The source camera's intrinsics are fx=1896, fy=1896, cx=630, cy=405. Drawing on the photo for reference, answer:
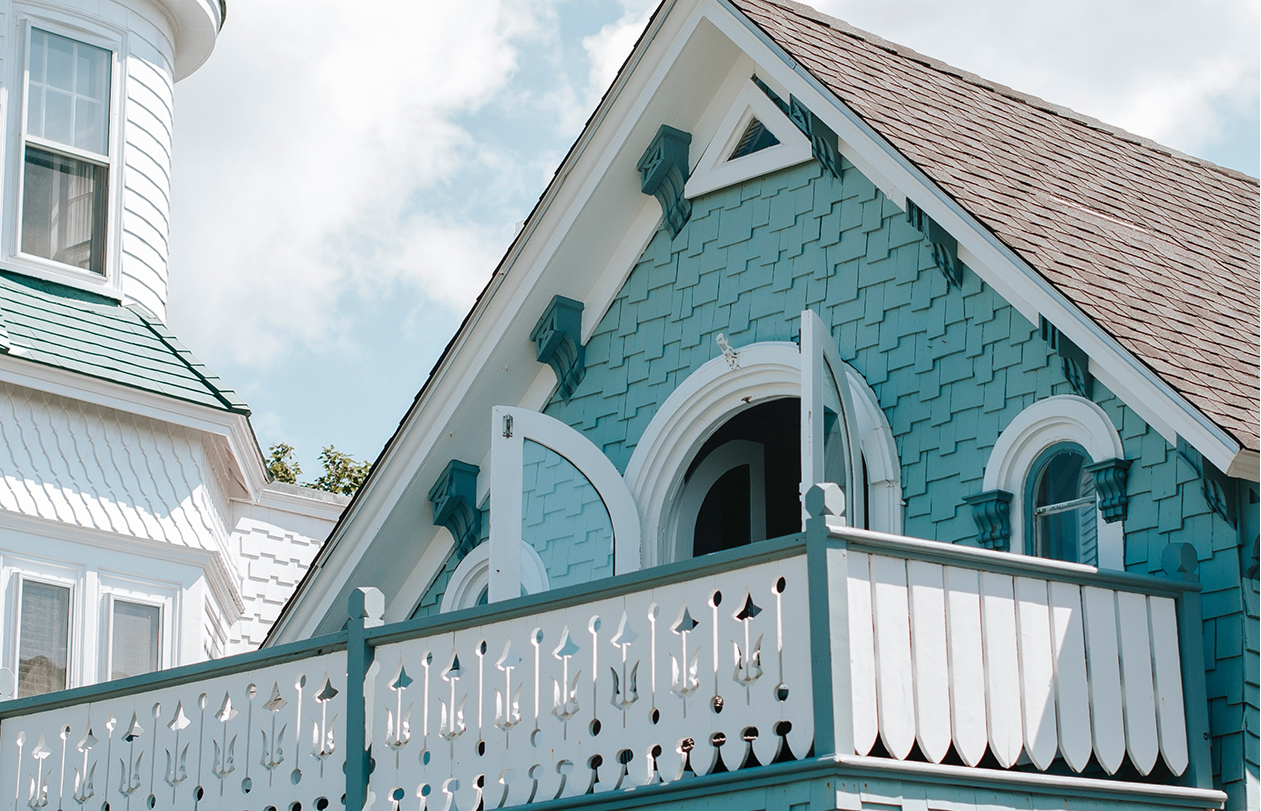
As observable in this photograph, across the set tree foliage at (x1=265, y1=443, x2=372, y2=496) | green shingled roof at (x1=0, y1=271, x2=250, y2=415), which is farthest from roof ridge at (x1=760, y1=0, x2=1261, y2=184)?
tree foliage at (x1=265, y1=443, x2=372, y2=496)

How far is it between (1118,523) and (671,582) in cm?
226

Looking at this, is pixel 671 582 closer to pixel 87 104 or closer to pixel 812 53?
pixel 812 53

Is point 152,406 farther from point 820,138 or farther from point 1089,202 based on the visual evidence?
point 1089,202

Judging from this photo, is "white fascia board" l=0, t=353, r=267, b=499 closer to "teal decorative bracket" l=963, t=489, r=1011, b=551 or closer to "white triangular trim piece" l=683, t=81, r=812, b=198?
"white triangular trim piece" l=683, t=81, r=812, b=198

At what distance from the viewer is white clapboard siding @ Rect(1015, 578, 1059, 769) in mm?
7281

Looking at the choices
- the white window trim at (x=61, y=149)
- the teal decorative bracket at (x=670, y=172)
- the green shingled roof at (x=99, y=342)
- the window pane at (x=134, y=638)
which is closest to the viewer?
the teal decorative bracket at (x=670, y=172)

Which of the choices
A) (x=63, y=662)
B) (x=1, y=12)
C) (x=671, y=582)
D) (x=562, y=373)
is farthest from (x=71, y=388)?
(x=671, y=582)

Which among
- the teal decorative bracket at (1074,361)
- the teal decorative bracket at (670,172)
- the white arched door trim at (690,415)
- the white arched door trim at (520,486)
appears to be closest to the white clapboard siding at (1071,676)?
the teal decorative bracket at (1074,361)

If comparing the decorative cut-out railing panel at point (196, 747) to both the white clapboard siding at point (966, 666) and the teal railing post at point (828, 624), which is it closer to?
the teal railing post at point (828, 624)

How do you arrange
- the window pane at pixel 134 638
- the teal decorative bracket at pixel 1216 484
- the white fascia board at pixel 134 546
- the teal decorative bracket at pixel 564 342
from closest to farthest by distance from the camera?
the teal decorative bracket at pixel 1216 484, the teal decorative bracket at pixel 564 342, the white fascia board at pixel 134 546, the window pane at pixel 134 638

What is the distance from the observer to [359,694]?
8352 mm

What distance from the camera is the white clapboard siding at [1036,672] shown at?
7.28 meters

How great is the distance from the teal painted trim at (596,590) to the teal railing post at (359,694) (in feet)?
0.26

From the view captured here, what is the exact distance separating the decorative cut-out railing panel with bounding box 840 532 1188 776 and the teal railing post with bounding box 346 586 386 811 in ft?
7.96
